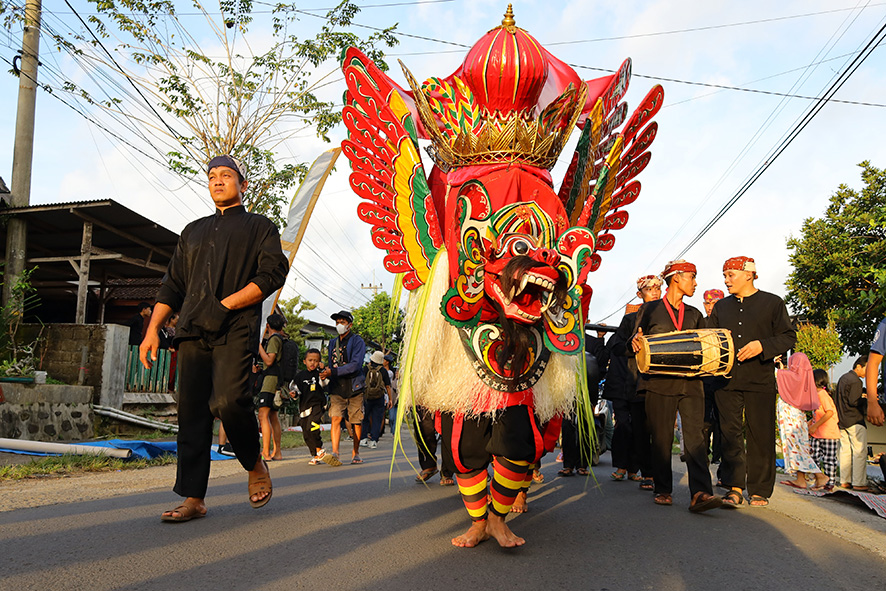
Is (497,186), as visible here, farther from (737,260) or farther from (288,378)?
(288,378)

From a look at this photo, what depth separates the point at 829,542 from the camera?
4.38m

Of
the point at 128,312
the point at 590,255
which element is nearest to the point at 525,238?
the point at 590,255

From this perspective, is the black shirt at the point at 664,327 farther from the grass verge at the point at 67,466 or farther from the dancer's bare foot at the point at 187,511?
the grass verge at the point at 67,466

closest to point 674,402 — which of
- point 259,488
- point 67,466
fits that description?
point 259,488

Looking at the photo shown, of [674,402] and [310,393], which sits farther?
[310,393]

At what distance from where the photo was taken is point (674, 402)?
572 cm

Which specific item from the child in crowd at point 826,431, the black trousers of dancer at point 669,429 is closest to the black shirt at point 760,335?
the black trousers of dancer at point 669,429

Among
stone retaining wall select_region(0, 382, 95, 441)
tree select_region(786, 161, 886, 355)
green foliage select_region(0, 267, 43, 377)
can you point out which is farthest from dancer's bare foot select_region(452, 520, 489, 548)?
tree select_region(786, 161, 886, 355)

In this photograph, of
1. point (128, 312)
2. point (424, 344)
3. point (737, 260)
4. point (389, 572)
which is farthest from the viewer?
point (128, 312)

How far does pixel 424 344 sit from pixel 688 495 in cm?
360

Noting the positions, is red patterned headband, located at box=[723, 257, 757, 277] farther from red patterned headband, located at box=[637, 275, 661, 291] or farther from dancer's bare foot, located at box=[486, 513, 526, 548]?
dancer's bare foot, located at box=[486, 513, 526, 548]

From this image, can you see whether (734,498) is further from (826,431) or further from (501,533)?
(826,431)

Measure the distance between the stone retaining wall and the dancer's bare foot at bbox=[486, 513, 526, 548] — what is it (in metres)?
6.72

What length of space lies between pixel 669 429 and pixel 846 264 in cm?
2043
